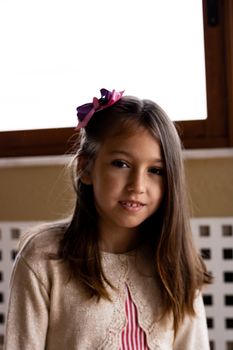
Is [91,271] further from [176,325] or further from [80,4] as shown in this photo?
[80,4]

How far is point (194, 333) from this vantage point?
1.07 m

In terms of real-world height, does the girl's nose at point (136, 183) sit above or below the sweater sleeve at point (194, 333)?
above

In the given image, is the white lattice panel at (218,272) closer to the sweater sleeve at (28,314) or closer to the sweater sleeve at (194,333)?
the sweater sleeve at (194,333)

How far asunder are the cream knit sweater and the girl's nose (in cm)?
18

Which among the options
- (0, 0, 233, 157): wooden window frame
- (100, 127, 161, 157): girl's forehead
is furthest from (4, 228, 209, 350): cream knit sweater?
(0, 0, 233, 157): wooden window frame

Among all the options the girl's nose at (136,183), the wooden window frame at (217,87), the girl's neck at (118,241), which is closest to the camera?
the girl's nose at (136,183)

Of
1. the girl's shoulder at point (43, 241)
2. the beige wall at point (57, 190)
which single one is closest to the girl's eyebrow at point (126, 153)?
the girl's shoulder at point (43, 241)

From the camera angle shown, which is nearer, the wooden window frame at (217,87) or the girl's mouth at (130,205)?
the girl's mouth at (130,205)

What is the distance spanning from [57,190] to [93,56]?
43 cm

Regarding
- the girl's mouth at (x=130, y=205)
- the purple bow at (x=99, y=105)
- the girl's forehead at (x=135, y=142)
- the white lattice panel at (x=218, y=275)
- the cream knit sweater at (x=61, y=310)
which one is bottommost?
the white lattice panel at (x=218, y=275)

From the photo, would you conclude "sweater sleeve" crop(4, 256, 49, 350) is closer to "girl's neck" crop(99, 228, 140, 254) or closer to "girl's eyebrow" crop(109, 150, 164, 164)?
"girl's neck" crop(99, 228, 140, 254)

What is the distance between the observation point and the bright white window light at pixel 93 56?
4.81 feet

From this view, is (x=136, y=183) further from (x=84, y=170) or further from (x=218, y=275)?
(x=218, y=275)

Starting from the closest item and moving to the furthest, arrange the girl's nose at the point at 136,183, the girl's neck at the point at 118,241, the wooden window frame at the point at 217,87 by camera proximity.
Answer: the girl's nose at the point at 136,183, the girl's neck at the point at 118,241, the wooden window frame at the point at 217,87
